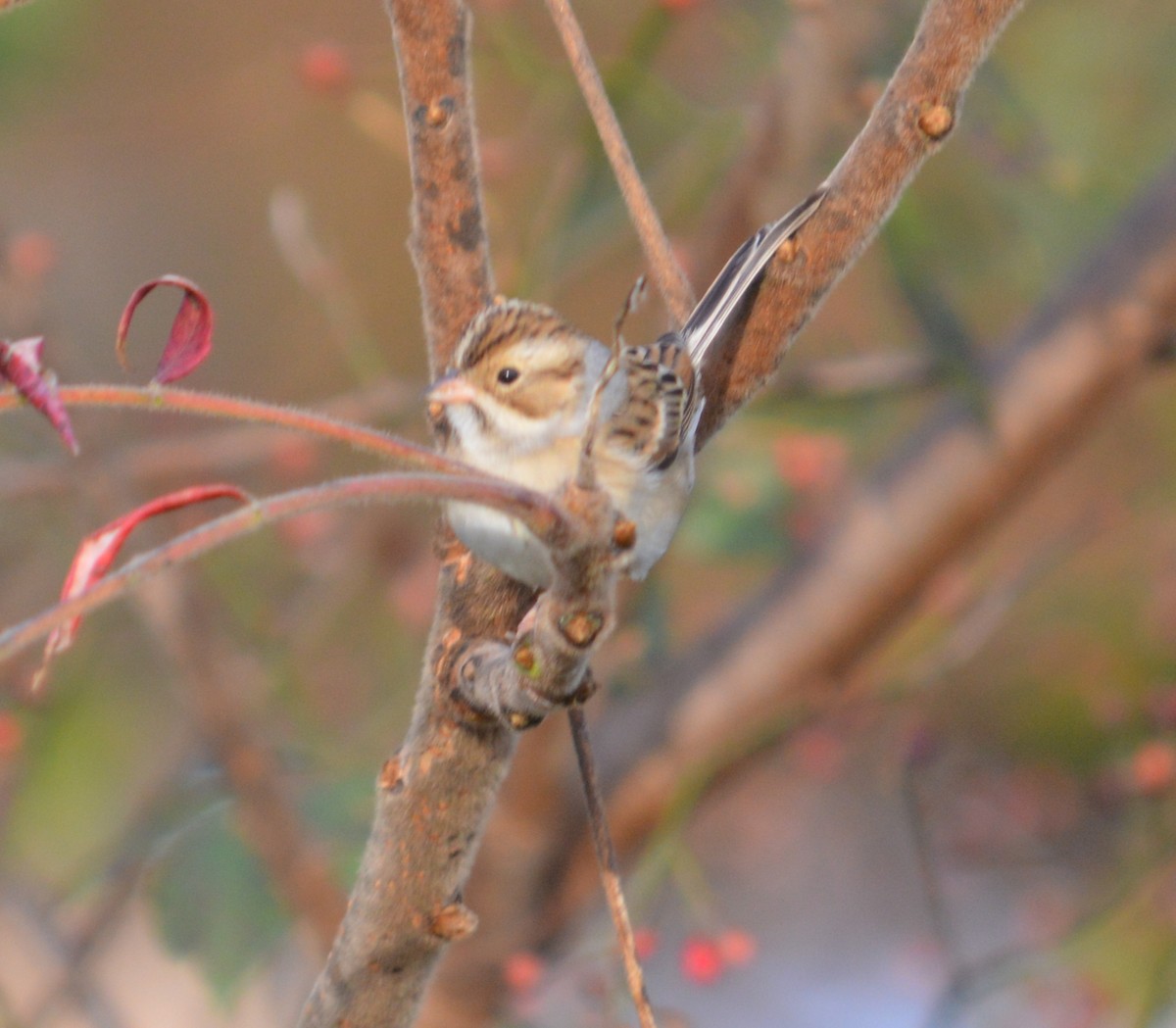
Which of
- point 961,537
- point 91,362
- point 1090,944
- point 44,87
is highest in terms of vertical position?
point 44,87

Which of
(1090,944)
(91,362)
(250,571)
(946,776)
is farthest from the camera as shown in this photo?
(91,362)

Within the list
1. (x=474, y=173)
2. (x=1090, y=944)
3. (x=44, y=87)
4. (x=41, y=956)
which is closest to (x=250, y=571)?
(x=41, y=956)

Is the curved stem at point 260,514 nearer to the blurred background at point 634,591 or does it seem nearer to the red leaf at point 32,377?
the red leaf at point 32,377

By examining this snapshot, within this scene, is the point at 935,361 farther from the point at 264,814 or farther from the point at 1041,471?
the point at 264,814

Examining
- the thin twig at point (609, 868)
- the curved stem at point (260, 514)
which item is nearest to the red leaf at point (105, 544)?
the curved stem at point (260, 514)

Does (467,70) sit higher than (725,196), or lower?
lower

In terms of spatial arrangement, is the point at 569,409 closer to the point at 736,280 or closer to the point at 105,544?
the point at 736,280
